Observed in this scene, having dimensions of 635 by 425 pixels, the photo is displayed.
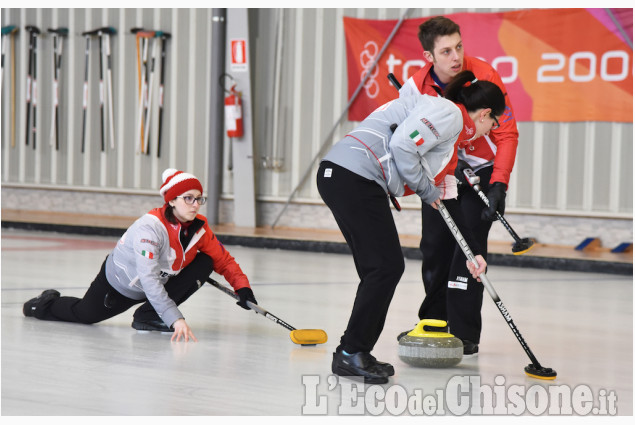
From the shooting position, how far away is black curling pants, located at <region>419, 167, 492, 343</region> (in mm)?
3311

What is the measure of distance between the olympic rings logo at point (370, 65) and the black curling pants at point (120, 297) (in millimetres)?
4934

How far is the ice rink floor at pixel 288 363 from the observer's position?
254 cm

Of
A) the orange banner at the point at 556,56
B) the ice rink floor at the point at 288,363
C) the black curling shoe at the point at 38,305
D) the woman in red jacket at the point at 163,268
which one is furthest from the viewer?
the orange banner at the point at 556,56

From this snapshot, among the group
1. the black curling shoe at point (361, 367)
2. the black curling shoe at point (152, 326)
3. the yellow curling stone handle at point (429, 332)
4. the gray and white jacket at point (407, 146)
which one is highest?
the gray and white jacket at point (407, 146)

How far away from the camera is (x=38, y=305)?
12.6 feet

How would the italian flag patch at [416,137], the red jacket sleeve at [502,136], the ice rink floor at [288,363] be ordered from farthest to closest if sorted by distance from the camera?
the red jacket sleeve at [502,136]
the italian flag patch at [416,137]
the ice rink floor at [288,363]

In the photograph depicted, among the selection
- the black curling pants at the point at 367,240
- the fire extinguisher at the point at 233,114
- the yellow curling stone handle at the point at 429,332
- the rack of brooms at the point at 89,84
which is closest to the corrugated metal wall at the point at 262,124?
the rack of brooms at the point at 89,84

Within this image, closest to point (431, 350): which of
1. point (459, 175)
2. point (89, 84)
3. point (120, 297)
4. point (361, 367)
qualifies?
point (361, 367)

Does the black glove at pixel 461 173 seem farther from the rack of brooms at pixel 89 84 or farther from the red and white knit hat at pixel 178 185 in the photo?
the rack of brooms at pixel 89 84

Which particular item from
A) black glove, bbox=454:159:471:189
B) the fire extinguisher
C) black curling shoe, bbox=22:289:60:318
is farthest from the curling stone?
the fire extinguisher

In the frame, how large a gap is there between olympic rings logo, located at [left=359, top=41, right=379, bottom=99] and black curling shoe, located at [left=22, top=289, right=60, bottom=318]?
491cm

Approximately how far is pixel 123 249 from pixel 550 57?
16.5ft

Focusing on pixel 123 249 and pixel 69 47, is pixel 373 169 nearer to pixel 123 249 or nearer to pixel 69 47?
pixel 123 249

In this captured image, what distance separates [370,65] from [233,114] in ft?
4.38
